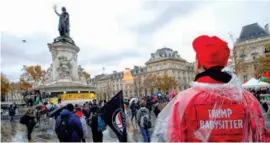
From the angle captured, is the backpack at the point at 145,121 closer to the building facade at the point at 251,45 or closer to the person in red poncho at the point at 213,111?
the person in red poncho at the point at 213,111

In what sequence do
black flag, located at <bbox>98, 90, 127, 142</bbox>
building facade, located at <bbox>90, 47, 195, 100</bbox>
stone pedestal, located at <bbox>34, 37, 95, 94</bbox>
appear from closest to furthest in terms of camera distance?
black flag, located at <bbox>98, 90, 127, 142</bbox>
stone pedestal, located at <bbox>34, 37, 95, 94</bbox>
building facade, located at <bbox>90, 47, 195, 100</bbox>

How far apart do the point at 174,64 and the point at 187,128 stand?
102 m

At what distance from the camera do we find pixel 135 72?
383ft

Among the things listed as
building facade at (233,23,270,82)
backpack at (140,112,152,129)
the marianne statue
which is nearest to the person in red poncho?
backpack at (140,112,152,129)

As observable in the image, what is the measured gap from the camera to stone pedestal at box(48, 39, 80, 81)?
33.2 metres

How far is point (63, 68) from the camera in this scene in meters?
33.2

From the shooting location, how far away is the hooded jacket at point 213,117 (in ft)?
8.51

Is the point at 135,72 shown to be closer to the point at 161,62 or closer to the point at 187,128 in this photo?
the point at 161,62

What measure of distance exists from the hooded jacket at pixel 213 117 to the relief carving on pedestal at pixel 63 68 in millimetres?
31578

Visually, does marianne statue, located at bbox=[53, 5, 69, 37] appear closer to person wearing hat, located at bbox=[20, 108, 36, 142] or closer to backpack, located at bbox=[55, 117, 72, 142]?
person wearing hat, located at bbox=[20, 108, 36, 142]

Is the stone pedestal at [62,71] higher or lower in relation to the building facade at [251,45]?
lower

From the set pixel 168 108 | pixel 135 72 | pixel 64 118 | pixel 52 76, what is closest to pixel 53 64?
pixel 52 76

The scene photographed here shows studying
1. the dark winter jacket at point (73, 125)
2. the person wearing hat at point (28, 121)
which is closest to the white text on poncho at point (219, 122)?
the dark winter jacket at point (73, 125)

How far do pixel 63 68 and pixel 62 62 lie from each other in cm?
68
